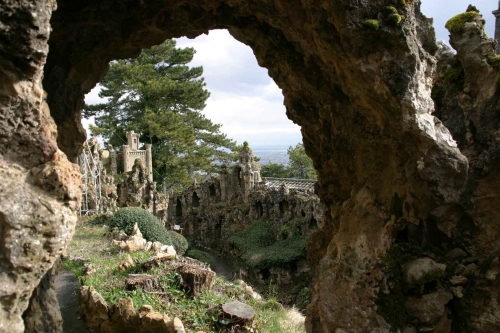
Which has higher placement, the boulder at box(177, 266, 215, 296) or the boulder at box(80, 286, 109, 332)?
the boulder at box(177, 266, 215, 296)

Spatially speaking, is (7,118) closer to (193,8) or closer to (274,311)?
(193,8)

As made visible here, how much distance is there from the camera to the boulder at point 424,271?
514 cm

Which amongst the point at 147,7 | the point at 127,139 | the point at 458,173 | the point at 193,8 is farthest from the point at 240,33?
the point at 127,139

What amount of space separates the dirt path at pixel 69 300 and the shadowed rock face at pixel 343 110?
15.6 ft

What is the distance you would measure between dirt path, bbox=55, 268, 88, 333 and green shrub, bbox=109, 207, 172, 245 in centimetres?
443

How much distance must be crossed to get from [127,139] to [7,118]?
3235cm

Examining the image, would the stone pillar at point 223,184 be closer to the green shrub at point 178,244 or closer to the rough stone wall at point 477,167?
the green shrub at point 178,244

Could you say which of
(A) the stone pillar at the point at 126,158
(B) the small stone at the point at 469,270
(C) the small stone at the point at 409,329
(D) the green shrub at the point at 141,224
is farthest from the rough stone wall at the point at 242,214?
(B) the small stone at the point at 469,270

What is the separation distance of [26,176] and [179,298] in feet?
21.2

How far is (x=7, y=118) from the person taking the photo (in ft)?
11.7

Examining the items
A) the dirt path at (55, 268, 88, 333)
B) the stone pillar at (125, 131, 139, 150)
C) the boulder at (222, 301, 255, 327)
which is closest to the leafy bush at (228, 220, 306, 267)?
the dirt path at (55, 268, 88, 333)

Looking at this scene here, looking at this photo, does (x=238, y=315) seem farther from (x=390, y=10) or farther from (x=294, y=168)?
(x=294, y=168)

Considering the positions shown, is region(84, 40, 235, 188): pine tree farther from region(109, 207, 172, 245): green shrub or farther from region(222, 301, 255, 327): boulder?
region(222, 301, 255, 327): boulder

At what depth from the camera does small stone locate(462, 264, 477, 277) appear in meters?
5.19
